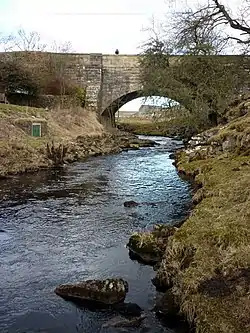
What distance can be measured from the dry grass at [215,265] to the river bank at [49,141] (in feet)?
38.5

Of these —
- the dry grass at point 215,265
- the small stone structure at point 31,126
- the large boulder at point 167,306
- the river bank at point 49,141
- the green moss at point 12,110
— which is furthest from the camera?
the green moss at point 12,110

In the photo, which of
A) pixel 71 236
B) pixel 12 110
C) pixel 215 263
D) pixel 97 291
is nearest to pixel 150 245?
pixel 71 236

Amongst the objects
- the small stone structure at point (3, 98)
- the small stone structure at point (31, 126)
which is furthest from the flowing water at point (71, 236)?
the small stone structure at point (3, 98)

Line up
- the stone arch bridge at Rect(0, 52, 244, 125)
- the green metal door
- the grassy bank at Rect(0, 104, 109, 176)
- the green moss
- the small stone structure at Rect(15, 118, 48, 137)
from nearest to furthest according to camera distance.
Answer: the grassy bank at Rect(0, 104, 109, 176) → the small stone structure at Rect(15, 118, 48, 137) → the green metal door → the green moss → the stone arch bridge at Rect(0, 52, 244, 125)

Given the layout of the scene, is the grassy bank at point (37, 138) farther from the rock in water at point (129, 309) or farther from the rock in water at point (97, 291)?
the rock in water at point (129, 309)

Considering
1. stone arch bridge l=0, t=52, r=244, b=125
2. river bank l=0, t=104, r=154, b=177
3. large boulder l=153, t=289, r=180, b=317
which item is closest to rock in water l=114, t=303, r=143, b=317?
large boulder l=153, t=289, r=180, b=317

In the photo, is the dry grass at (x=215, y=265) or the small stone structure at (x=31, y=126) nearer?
the dry grass at (x=215, y=265)

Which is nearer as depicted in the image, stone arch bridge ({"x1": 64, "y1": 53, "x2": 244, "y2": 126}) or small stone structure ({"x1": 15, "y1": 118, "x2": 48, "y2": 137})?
small stone structure ({"x1": 15, "y1": 118, "x2": 48, "y2": 137})

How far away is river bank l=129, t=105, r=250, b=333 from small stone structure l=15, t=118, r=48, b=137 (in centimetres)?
1554

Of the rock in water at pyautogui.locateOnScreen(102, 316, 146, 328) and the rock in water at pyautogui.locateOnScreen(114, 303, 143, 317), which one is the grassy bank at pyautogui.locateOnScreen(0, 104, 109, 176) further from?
the rock in water at pyautogui.locateOnScreen(102, 316, 146, 328)

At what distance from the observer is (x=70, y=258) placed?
9.17m

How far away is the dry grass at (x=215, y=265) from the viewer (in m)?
5.78

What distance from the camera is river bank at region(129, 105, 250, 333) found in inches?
230

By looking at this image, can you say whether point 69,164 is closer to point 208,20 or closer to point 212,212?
point 208,20
